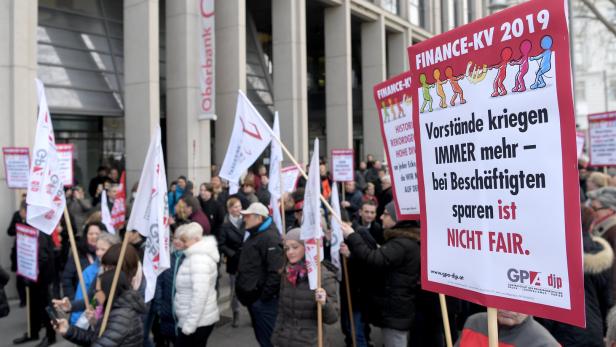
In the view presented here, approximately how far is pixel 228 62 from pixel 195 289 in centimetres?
1169

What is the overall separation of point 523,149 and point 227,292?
24.4 feet

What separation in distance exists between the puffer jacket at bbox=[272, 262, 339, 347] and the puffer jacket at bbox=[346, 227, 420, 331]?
Answer: 0.44 m

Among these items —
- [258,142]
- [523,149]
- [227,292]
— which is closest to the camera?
[523,149]

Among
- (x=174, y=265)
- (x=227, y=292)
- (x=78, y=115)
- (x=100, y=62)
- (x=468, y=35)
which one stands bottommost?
(x=227, y=292)

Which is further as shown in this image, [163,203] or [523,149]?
[163,203]

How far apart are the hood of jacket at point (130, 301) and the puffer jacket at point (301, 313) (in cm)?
122

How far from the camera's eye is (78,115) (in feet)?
51.5

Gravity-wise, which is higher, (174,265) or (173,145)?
(173,145)

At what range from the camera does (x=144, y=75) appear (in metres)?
13.2

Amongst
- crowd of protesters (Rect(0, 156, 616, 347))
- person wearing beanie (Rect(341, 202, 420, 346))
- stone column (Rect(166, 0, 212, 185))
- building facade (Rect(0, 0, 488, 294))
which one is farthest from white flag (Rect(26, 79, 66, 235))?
stone column (Rect(166, 0, 212, 185))

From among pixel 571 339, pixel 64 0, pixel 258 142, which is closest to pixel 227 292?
pixel 258 142

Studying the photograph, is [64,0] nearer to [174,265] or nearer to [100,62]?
[100,62]

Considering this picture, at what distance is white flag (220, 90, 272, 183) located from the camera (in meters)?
6.31

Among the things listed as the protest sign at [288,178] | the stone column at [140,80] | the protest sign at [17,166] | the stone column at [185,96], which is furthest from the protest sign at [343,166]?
the protest sign at [17,166]
